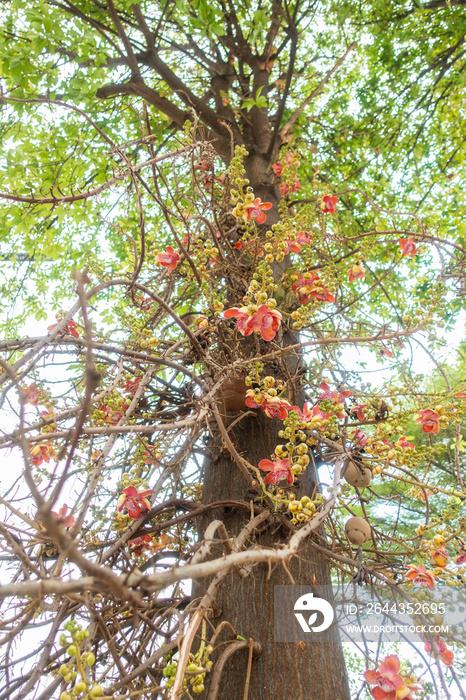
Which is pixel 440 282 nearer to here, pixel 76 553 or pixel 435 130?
pixel 76 553

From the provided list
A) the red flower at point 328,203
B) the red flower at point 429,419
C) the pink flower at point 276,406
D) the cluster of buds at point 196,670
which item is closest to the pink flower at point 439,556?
the red flower at point 429,419

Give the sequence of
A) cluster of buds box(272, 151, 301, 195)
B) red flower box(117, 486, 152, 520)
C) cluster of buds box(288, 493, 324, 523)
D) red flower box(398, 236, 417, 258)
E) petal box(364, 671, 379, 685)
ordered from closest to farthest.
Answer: cluster of buds box(288, 493, 324, 523) < petal box(364, 671, 379, 685) < red flower box(117, 486, 152, 520) < red flower box(398, 236, 417, 258) < cluster of buds box(272, 151, 301, 195)

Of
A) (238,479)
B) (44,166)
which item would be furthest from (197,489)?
(44,166)

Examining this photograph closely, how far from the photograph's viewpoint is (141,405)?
2.04 metres

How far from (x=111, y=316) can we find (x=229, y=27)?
8.33ft

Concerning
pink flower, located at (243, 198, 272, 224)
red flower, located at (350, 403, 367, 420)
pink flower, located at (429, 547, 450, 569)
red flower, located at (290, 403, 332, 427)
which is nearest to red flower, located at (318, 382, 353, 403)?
red flower, located at (350, 403, 367, 420)

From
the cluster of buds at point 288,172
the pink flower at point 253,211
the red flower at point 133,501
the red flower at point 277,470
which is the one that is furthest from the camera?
the cluster of buds at point 288,172

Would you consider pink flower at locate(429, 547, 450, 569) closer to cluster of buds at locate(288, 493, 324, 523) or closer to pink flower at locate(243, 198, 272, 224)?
cluster of buds at locate(288, 493, 324, 523)

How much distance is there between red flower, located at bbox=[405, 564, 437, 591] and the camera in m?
1.47

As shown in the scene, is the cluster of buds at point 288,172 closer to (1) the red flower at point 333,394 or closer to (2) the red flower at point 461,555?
(1) the red flower at point 333,394

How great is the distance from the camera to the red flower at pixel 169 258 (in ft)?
6.23

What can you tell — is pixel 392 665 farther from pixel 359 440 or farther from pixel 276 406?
pixel 276 406

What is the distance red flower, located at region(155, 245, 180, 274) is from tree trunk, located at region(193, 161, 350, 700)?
2.04ft

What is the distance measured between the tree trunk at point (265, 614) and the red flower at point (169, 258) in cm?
62
